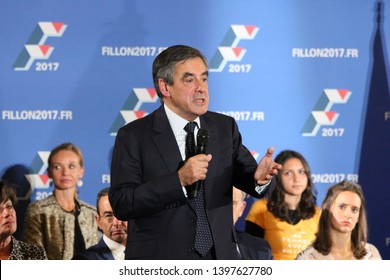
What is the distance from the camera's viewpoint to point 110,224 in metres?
5.06

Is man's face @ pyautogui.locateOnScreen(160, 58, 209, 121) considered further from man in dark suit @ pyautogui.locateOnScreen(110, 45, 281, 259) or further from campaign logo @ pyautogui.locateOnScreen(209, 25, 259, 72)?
campaign logo @ pyautogui.locateOnScreen(209, 25, 259, 72)

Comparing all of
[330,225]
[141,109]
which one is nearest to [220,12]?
[141,109]

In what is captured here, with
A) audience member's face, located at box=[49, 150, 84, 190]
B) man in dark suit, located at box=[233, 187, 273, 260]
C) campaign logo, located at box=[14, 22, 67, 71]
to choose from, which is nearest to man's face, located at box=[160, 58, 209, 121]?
man in dark suit, located at box=[233, 187, 273, 260]

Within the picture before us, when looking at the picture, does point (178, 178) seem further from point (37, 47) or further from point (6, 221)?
point (37, 47)

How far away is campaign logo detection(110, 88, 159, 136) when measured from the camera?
608cm

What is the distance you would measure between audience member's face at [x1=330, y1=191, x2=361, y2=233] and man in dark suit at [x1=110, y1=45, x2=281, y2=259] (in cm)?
199

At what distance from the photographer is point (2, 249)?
4758mm

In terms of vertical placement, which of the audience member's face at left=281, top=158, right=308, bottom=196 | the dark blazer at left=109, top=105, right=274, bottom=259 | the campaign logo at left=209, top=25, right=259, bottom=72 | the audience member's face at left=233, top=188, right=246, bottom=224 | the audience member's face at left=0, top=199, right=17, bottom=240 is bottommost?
the dark blazer at left=109, top=105, right=274, bottom=259

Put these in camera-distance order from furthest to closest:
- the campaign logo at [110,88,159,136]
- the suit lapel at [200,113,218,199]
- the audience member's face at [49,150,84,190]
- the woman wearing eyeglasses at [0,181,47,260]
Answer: the campaign logo at [110,88,159,136] → the audience member's face at [49,150,84,190] → the woman wearing eyeglasses at [0,181,47,260] → the suit lapel at [200,113,218,199]

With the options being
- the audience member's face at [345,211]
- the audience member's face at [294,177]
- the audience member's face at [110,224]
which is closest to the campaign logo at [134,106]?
the audience member's face at [110,224]

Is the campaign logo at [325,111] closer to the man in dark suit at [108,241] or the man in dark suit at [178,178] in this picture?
the man in dark suit at [108,241]

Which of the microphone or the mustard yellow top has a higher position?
the mustard yellow top

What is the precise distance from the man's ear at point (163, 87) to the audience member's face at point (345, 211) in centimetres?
215

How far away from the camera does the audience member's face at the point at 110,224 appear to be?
16.4 feet
